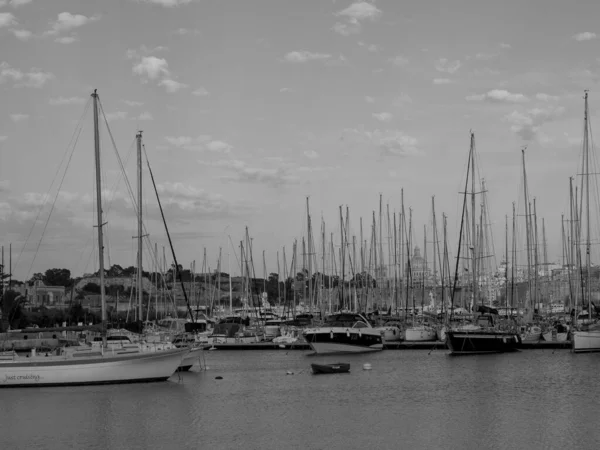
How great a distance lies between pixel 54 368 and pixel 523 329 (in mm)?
47919

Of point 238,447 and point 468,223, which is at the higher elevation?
point 468,223

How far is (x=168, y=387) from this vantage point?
45.0 m

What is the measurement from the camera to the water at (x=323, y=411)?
31.5 m

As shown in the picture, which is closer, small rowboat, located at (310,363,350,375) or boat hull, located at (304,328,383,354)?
small rowboat, located at (310,363,350,375)

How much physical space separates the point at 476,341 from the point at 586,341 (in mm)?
8084

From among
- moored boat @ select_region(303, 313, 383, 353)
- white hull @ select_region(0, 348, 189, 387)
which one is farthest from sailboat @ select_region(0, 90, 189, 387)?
moored boat @ select_region(303, 313, 383, 353)

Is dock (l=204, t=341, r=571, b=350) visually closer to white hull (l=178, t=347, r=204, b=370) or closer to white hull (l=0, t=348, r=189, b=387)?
white hull (l=178, t=347, r=204, b=370)

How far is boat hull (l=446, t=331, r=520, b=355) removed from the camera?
65.4 metres

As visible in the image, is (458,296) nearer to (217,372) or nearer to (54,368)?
(217,372)

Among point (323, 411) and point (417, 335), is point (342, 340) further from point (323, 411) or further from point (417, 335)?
point (323, 411)

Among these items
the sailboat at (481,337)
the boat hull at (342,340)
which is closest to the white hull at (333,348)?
the boat hull at (342,340)

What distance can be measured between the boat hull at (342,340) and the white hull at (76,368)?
24958 millimetres

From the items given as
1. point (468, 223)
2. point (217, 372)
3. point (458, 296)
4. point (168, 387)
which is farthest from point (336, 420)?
point (458, 296)

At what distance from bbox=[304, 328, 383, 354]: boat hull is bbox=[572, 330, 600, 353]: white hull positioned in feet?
51.0
